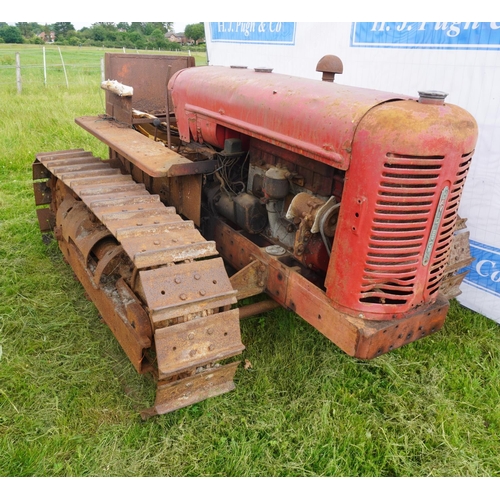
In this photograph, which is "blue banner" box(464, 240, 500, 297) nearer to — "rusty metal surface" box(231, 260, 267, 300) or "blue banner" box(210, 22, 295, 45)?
"rusty metal surface" box(231, 260, 267, 300)

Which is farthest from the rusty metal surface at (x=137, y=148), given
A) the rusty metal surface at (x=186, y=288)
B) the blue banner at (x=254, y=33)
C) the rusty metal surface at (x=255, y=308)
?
the blue banner at (x=254, y=33)

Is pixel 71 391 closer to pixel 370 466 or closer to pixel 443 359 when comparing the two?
pixel 370 466

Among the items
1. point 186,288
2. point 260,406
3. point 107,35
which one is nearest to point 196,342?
point 186,288

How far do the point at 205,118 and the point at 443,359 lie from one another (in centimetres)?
225

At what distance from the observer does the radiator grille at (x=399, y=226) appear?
211 centimetres

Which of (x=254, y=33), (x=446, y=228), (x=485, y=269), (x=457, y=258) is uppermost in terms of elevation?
(x=254, y=33)

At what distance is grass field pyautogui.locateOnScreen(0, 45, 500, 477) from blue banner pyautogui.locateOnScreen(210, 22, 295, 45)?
11.8ft

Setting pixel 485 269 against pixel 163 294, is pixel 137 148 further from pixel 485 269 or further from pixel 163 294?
pixel 485 269

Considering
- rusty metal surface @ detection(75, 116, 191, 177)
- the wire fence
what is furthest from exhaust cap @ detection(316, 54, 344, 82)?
the wire fence

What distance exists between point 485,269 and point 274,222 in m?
1.92

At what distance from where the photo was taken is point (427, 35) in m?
4.07

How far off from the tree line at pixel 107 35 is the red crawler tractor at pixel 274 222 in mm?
24678

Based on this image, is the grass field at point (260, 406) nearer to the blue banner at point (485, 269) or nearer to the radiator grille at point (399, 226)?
the blue banner at point (485, 269)

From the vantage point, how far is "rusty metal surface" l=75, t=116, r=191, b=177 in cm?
Result: 306
